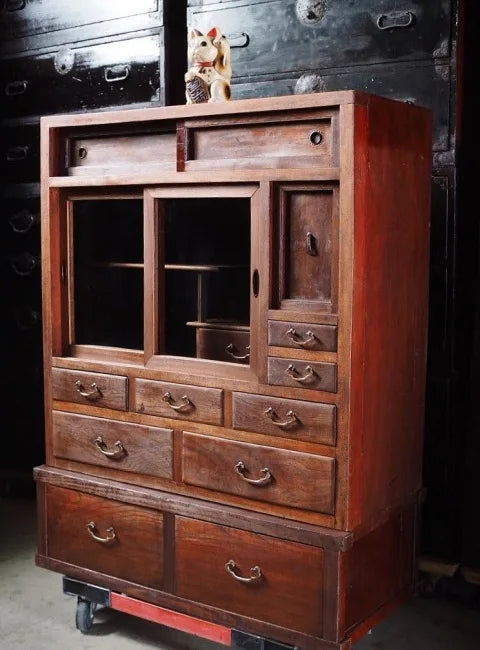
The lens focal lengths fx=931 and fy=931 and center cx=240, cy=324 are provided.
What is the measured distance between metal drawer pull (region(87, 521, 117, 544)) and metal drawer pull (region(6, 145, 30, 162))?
→ 6.14ft

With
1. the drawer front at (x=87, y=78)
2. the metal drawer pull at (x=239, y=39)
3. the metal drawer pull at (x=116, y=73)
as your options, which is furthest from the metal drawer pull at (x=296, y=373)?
the metal drawer pull at (x=116, y=73)

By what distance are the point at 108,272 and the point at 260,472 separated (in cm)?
90

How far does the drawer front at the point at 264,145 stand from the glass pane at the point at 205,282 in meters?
0.16

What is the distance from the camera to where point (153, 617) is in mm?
2961

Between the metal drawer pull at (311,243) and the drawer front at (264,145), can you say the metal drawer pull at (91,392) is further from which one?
the metal drawer pull at (311,243)

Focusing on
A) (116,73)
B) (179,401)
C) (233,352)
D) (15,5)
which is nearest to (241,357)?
(233,352)

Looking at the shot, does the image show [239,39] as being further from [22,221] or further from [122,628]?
[122,628]

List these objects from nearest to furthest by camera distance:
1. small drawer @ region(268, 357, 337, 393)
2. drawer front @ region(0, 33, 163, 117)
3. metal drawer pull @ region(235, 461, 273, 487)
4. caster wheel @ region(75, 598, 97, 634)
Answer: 1. small drawer @ region(268, 357, 337, 393)
2. metal drawer pull @ region(235, 461, 273, 487)
3. caster wheel @ region(75, 598, 97, 634)
4. drawer front @ region(0, 33, 163, 117)

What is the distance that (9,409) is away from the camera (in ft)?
14.5

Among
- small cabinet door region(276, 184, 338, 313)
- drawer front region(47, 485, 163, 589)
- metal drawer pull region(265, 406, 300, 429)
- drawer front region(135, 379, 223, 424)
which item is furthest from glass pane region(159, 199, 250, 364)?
drawer front region(47, 485, 163, 589)

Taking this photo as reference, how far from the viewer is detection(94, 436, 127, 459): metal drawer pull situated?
3029mm

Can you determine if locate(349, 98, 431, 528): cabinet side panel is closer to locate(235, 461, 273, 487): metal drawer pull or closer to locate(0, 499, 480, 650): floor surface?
locate(235, 461, 273, 487): metal drawer pull

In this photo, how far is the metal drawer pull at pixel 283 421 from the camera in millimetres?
2664

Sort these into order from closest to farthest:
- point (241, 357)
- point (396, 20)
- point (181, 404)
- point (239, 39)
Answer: point (181, 404)
point (241, 357)
point (396, 20)
point (239, 39)
